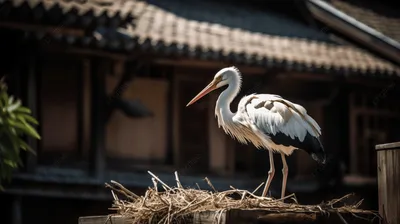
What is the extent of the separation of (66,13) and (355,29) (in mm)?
8770

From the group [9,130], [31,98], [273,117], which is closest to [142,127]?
[31,98]

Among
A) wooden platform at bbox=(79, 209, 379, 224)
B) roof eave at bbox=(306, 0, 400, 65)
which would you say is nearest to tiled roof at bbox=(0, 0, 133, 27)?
roof eave at bbox=(306, 0, 400, 65)

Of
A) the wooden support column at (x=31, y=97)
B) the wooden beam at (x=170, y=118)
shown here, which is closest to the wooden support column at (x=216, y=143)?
the wooden beam at (x=170, y=118)

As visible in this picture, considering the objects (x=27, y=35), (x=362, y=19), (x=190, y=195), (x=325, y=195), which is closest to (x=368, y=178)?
(x=325, y=195)

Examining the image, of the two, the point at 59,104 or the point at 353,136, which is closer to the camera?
the point at 59,104

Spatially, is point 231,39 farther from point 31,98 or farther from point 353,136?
point 31,98

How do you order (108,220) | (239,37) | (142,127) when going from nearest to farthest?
(108,220) < (142,127) < (239,37)

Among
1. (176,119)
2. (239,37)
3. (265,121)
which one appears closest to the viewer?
(265,121)

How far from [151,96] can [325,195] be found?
394 cm

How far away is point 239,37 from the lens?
2194 cm

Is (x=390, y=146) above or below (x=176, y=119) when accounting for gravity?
below

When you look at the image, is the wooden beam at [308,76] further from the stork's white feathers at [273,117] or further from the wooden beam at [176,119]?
the stork's white feathers at [273,117]

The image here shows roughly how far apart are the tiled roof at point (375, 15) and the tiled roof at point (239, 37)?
59.5 inches

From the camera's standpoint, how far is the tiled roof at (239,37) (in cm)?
1992
